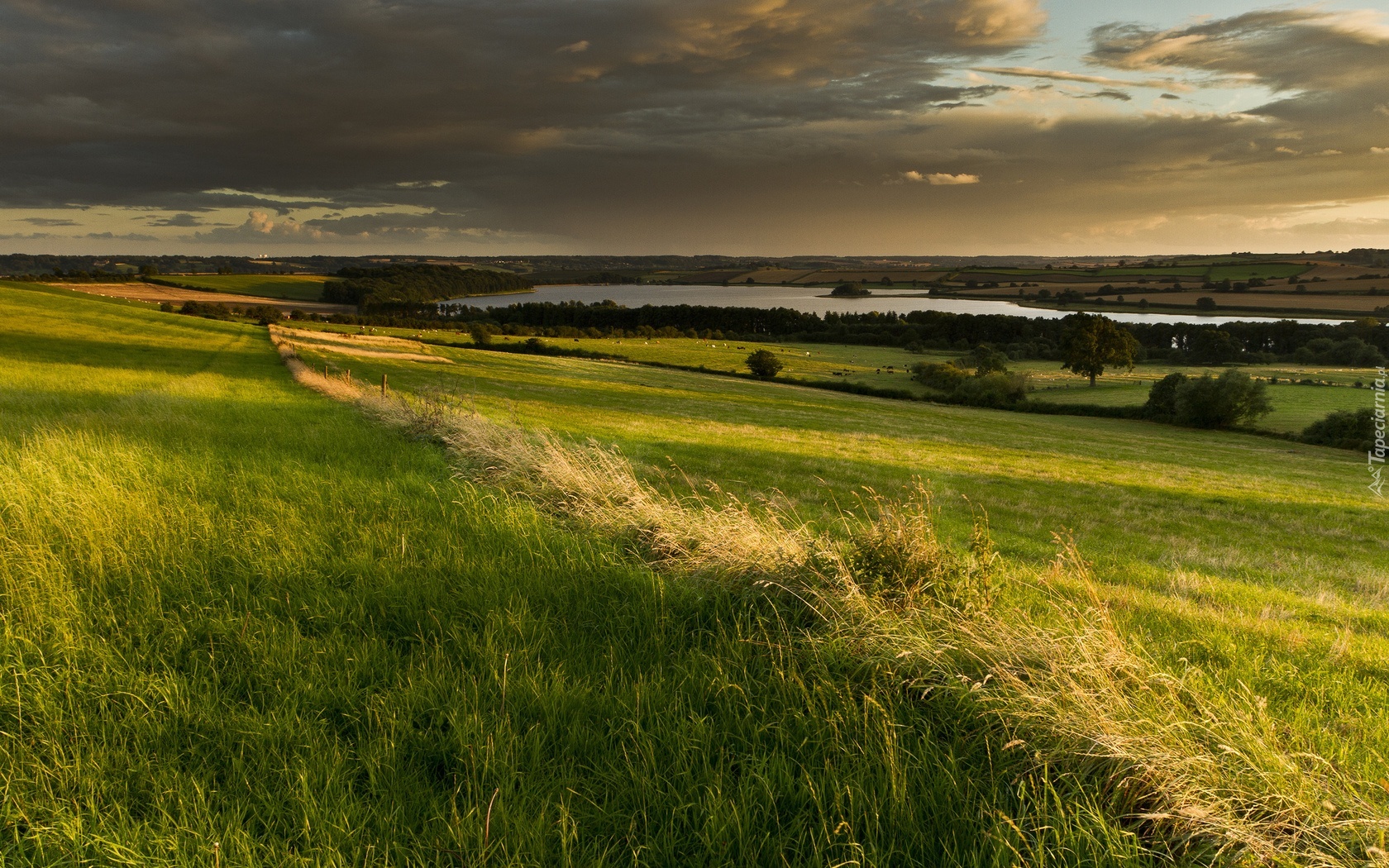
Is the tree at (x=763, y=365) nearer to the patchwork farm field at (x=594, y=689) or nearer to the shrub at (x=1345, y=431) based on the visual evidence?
the shrub at (x=1345, y=431)

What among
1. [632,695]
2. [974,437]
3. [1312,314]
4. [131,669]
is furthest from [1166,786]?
[1312,314]

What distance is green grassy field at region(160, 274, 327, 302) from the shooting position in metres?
135

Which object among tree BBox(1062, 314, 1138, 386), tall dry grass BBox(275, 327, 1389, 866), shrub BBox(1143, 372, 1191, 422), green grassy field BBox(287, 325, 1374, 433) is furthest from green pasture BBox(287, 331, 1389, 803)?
tree BBox(1062, 314, 1138, 386)

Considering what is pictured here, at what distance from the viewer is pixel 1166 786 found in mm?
2744

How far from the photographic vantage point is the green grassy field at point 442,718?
8.64 feet

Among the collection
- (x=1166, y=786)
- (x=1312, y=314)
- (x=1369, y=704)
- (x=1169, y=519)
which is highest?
(x=1312, y=314)

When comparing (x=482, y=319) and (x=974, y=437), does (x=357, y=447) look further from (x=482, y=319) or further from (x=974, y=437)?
(x=482, y=319)

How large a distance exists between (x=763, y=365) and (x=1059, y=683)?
84.9m

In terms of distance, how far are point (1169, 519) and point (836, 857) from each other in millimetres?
22324

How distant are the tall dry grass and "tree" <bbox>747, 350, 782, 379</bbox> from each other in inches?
3170

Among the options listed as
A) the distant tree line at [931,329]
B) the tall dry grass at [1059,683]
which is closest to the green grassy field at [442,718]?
the tall dry grass at [1059,683]

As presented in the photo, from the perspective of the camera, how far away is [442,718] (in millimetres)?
3350

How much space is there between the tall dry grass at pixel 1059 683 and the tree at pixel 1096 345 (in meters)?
86.4

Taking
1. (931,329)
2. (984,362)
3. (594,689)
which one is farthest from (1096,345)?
(594,689)
